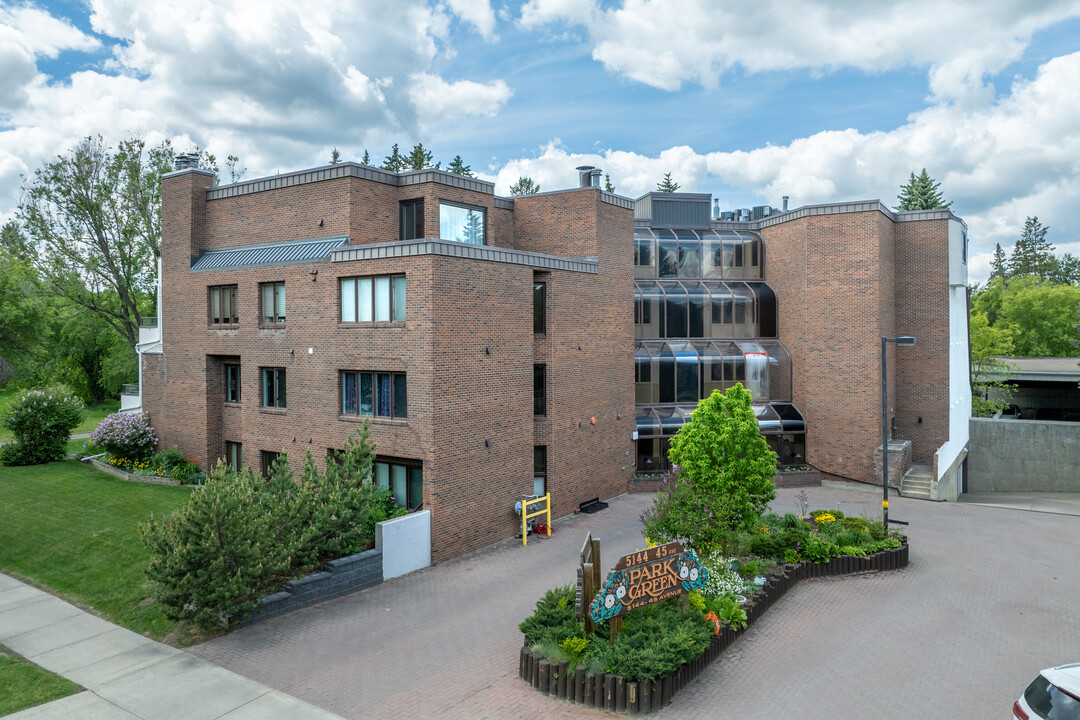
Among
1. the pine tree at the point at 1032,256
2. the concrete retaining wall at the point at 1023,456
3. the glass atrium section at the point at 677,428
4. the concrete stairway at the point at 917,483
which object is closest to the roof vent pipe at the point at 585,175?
the glass atrium section at the point at 677,428

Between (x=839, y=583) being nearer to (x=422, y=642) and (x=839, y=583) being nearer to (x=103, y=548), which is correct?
(x=422, y=642)

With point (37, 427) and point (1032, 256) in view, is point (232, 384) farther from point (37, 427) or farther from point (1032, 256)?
point (1032, 256)

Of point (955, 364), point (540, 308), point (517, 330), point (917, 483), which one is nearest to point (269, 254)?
point (517, 330)

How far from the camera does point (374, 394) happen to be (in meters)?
20.2

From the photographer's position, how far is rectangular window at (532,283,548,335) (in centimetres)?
2348

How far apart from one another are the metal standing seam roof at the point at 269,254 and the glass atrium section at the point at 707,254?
15.1 m

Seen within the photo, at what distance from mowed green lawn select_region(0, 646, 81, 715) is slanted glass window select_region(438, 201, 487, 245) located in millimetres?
15743

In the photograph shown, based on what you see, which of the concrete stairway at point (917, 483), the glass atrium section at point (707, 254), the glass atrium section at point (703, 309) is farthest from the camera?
the glass atrium section at point (707, 254)

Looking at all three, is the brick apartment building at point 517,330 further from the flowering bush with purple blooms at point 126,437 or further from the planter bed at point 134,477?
the planter bed at point 134,477

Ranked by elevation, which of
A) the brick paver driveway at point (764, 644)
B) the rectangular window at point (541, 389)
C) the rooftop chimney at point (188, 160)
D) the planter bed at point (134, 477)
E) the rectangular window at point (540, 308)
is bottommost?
the brick paver driveway at point (764, 644)

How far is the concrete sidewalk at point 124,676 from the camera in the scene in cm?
1113

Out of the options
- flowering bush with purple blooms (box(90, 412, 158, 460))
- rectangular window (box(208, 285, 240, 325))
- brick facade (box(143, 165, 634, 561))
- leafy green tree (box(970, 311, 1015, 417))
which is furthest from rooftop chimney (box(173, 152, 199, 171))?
leafy green tree (box(970, 311, 1015, 417))

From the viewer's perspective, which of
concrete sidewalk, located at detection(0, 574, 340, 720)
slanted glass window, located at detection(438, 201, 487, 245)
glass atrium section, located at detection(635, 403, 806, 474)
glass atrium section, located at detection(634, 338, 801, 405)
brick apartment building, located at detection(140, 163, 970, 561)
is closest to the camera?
concrete sidewalk, located at detection(0, 574, 340, 720)

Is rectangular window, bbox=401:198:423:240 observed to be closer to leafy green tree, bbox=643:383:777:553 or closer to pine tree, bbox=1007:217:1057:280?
leafy green tree, bbox=643:383:777:553
